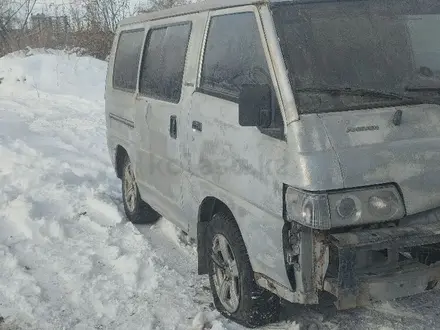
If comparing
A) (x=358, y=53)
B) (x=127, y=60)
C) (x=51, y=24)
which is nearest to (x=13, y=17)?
(x=51, y=24)

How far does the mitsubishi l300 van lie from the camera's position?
3117mm

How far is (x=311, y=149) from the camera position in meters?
3.13

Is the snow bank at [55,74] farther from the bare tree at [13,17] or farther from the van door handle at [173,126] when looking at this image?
the van door handle at [173,126]

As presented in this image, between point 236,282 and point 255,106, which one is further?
point 236,282

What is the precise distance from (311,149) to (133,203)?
11.5ft

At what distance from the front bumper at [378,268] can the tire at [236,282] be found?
757 millimetres

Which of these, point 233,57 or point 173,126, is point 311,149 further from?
point 173,126

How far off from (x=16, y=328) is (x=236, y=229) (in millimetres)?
1690

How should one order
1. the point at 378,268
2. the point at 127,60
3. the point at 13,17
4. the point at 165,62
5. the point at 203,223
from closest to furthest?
1. the point at 378,268
2. the point at 203,223
3. the point at 165,62
4. the point at 127,60
5. the point at 13,17

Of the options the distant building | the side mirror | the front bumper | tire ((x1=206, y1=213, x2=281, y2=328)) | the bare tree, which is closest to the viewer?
the front bumper

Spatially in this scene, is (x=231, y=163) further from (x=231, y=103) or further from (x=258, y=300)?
(x=258, y=300)

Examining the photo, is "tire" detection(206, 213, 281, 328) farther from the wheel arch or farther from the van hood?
the van hood

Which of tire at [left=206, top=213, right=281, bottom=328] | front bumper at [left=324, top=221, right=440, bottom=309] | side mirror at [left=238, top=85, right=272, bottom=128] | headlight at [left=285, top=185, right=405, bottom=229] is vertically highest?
side mirror at [left=238, top=85, right=272, bottom=128]

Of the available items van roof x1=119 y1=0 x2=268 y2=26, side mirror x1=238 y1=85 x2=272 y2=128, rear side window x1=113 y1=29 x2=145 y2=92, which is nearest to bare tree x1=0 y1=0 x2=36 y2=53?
rear side window x1=113 y1=29 x2=145 y2=92
